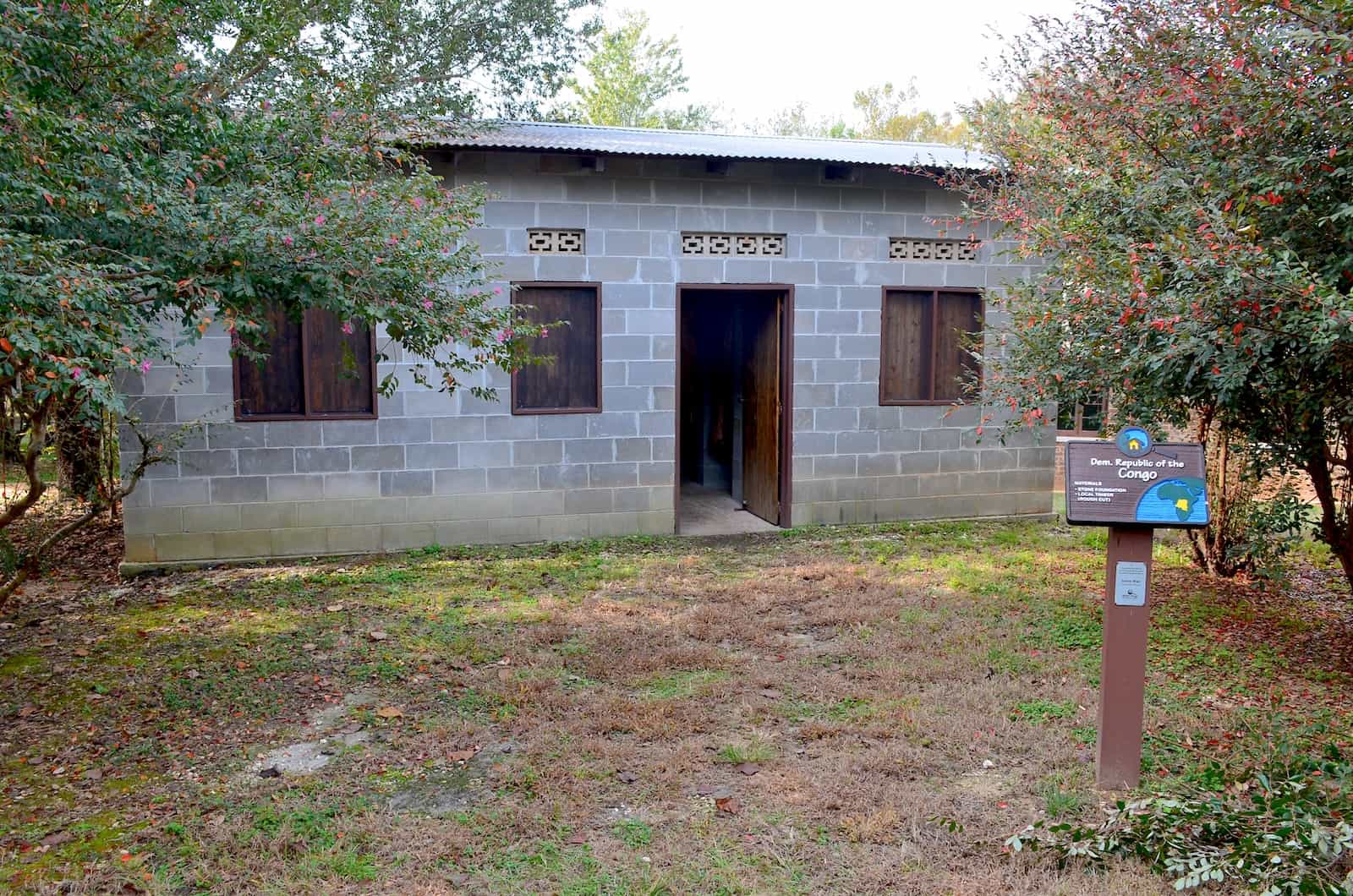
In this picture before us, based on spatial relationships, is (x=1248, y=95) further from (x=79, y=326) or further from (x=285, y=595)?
(x=285, y=595)

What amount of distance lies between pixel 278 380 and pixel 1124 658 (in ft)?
20.2

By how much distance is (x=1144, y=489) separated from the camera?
11.7 ft

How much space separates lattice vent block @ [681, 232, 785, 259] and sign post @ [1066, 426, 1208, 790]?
4.99 metres

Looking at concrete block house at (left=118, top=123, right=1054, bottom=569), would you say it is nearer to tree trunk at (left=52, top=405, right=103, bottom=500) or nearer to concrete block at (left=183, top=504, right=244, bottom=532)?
concrete block at (left=183, top=504, right=244, bottom=532)

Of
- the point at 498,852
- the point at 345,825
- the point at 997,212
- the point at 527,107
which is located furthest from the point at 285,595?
the point at 527,107

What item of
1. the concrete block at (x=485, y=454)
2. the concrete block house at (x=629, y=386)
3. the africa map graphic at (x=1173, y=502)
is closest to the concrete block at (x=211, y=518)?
the concrete block house at (x=629, y=386)

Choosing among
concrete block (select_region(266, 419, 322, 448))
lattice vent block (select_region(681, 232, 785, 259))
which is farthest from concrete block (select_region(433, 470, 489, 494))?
lattice vent block (select_region(681, 232, 785, 259))

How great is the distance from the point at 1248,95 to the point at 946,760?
115 inches

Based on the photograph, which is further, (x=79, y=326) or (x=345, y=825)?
(x=345, y=825)

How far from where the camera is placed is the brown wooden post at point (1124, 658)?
3637 mm

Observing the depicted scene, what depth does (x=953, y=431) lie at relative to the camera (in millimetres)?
9031

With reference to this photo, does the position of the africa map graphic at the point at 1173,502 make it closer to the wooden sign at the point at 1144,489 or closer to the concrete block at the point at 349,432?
the wooden sign at the point at 1144,489

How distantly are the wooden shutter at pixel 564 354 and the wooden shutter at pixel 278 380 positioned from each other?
1.65 meters

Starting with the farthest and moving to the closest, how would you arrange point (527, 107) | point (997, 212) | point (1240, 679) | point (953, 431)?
point (527, 107), point (953, 431), point (997, 212), point (1240, 679)
